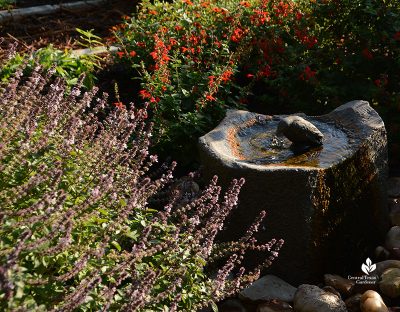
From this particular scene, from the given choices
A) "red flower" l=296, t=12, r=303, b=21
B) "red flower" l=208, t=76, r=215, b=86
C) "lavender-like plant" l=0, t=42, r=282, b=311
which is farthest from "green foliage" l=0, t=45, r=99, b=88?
"lavender-like plant" l=0, t=42, r=282, b=311

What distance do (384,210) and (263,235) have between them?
3.27 feet

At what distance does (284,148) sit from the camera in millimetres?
4332

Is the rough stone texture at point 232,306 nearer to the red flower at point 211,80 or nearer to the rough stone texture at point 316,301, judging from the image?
the rough stone texture at point 316,301

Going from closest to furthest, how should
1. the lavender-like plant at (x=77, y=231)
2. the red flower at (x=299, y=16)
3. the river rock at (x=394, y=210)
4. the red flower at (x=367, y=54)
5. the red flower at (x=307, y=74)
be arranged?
1. the lavender-like plant at (x=77, y=231)
2. the river rock at (x=394, y=210)
3. the red flower at (x=307, y=74)
4. the red flower at (x=367, y=54)
5. the red flower at (x=299, y=16)

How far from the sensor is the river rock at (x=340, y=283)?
13.2ft

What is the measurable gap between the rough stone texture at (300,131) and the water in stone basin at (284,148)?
0.05m

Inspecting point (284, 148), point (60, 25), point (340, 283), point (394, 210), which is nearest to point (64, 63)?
point (60, 25)

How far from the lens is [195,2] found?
6691 millimetres

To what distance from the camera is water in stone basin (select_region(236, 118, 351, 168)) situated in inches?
160

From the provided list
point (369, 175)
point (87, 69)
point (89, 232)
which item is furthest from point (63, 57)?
point (89, 232)

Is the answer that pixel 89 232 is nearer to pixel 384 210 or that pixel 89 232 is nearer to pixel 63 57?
pixel 384 210

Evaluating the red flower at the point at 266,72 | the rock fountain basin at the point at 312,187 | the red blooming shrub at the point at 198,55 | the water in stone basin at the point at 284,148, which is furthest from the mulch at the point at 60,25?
the rock fountain basin at the point at 312,187

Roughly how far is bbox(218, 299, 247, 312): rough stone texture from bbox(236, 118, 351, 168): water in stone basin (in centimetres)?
83

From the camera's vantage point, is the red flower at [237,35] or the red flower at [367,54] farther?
the red flower at [237,35]
